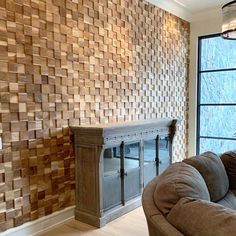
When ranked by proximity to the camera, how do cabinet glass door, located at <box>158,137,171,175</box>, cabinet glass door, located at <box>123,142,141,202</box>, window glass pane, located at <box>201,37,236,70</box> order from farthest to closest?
window glass pane, located at <box>201,37,236,70</box>, cabinet glass door, located at <box>158,137,171,175</box>, cabinet glass door, located at <box>123,142,141,202</box>

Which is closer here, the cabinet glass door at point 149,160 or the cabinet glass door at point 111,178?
the cabinet glass door at point 111,178

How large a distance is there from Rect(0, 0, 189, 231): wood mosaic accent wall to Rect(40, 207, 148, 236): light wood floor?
24cm

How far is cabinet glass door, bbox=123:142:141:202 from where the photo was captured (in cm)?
330

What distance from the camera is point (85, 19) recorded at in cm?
320

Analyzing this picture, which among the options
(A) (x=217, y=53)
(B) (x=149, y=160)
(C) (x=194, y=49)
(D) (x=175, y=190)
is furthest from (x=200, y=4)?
(D) (x=175, y=190)

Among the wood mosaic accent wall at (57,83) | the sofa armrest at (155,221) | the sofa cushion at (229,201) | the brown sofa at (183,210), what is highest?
the wood mosaic accent wall at (57,83)

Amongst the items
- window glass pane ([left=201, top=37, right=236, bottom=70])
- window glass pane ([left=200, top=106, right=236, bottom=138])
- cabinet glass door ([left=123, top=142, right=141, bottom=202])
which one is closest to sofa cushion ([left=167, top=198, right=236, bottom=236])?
cabinet glass door ([left=123, top=142, right=141, bottom=202])

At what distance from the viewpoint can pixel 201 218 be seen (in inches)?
46.4

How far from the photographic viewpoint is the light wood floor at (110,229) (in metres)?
2.78

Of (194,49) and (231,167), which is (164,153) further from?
(194,49)

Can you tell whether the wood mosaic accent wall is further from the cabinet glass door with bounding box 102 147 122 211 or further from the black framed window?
the black framed window

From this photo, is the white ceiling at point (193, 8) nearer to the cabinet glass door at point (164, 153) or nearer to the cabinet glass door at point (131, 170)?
the cabinet glass door at point (164, 153)

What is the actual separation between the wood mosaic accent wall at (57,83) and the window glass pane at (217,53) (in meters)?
1.48

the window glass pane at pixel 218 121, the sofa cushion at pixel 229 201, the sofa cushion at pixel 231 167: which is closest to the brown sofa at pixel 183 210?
the sofa cushion at pixel 229 201
